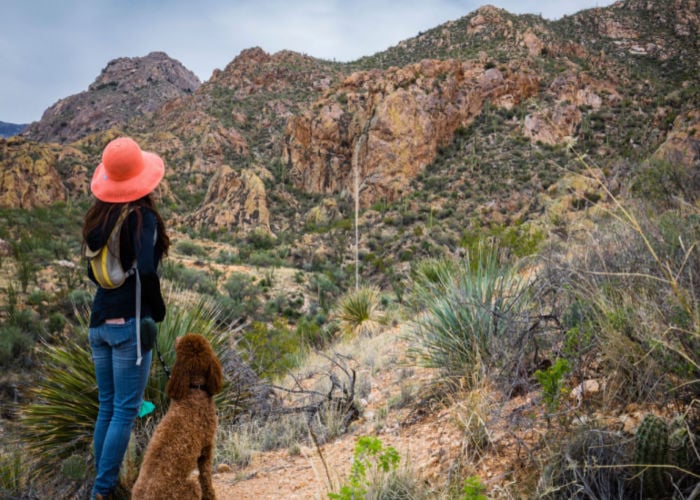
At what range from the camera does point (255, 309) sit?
721 inches

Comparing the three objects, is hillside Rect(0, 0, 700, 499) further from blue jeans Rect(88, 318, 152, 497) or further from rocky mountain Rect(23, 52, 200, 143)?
rocky mountain Rect(23, 52, 200, 143)

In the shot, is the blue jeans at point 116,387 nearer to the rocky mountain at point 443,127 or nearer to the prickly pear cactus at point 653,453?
the prickly pear cactus at point 653,453

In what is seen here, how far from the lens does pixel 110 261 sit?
2.24 m

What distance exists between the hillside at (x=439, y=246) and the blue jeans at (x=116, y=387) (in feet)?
2.42

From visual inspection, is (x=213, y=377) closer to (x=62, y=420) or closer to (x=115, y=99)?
(x=62, y=420)

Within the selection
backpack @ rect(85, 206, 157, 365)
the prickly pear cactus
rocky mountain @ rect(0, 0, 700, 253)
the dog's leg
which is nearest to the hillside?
the prickly pear cactus

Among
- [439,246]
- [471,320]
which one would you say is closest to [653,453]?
[471,320]

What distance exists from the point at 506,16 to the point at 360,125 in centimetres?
2140

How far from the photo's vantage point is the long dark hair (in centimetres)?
229

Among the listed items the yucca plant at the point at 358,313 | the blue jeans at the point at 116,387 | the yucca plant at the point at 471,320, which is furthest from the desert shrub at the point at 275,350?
the blue jeans at the point at 116,387

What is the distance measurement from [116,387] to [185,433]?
61cm

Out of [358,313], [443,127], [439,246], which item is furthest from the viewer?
[443,127]

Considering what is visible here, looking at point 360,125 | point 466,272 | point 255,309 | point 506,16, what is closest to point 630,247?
point 466,272

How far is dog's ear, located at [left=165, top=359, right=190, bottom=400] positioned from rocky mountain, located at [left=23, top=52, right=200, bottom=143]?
66.9 m
